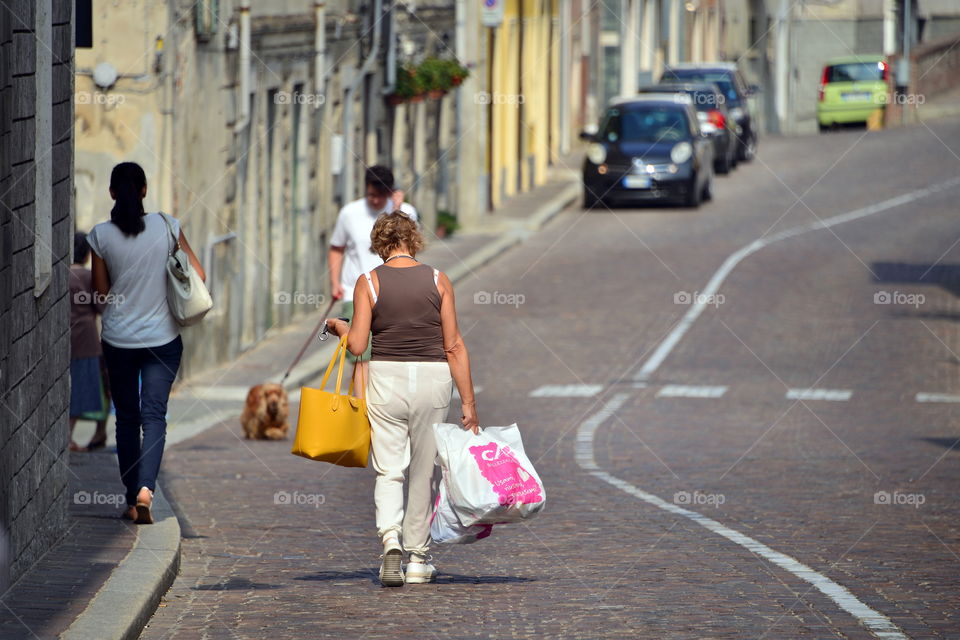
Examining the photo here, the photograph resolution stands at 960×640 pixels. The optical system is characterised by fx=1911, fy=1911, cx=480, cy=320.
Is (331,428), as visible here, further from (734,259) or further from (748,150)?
(748,150)

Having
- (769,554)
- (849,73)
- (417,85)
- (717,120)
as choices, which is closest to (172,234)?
(769,554)

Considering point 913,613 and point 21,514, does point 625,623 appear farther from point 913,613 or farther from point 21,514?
point 21,514

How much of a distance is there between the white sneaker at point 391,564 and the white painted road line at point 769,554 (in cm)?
176

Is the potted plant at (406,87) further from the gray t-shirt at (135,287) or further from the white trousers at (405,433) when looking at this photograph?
the white trousers at (405,433)

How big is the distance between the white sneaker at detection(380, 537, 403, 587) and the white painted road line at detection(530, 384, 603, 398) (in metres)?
8.10

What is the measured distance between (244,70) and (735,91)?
74.3 ft

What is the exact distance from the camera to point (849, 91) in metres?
48.7

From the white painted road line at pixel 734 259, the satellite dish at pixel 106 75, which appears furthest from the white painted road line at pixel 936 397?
the satellite dish at pixel 106 75

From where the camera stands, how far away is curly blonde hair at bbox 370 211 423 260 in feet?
26.8

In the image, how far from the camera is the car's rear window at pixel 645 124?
102 feet

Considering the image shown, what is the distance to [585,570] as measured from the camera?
8.58 metres

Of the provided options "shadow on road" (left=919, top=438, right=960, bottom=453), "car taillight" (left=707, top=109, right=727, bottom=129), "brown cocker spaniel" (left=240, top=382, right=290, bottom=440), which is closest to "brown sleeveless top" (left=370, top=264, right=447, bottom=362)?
"brown cocker spaniel" (left=240, top=382, right=290, bottom=440)

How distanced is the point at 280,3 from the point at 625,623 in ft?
46.5

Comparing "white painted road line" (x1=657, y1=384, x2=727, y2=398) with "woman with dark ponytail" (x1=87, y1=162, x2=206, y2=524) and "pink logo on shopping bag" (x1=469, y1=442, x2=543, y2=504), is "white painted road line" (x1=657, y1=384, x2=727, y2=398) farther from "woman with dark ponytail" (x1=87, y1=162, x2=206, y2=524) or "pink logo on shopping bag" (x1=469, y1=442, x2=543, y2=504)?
"pink logo on shopping bag" (x1=469, y1=442, x2=543, y2=504)
